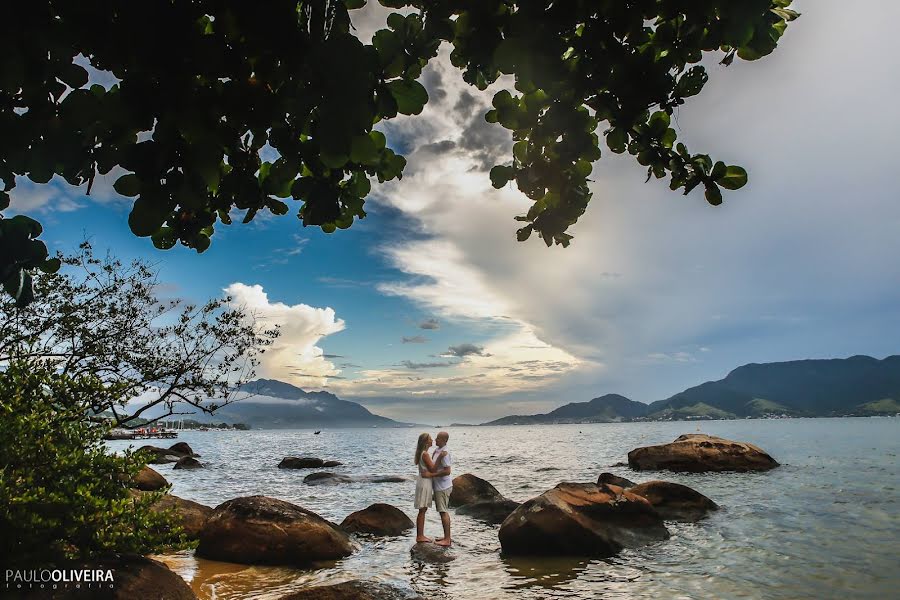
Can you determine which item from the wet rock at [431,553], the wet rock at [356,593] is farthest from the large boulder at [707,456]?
the wet rock at [356,593]

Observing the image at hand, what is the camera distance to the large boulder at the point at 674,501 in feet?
45.5

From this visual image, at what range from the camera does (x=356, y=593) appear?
631 centimetres

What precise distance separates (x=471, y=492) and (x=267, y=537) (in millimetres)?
8632

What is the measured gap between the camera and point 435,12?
2.30 m

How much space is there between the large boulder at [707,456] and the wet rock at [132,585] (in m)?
26.2

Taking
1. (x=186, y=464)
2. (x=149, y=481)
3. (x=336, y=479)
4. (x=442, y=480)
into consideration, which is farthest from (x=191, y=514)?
(x=186, y=464)

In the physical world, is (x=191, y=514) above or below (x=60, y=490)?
below

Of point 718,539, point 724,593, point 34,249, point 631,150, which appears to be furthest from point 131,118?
point 718,539

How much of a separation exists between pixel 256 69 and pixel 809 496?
74.4 feet

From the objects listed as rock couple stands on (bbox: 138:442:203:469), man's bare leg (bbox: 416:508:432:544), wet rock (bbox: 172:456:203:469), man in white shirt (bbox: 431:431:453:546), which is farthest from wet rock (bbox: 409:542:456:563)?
rock couple stands on (bbox: 138:442:203:469)

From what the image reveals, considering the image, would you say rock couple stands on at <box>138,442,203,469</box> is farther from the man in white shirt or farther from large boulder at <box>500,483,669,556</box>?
large boulder at <box>500,483,669,556</box>

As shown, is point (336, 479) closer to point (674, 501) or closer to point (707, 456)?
point (674, 501)

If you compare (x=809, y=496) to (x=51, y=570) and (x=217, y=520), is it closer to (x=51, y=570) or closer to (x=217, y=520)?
(x=217, y=520)

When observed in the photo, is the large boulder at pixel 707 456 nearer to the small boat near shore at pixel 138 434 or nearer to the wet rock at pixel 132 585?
the wet rock at pixel 132 585
